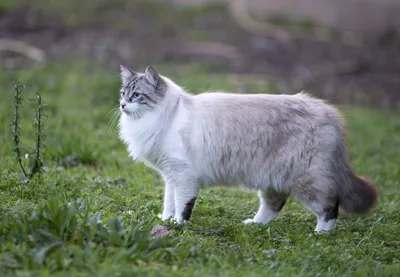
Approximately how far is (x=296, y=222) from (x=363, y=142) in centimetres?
401

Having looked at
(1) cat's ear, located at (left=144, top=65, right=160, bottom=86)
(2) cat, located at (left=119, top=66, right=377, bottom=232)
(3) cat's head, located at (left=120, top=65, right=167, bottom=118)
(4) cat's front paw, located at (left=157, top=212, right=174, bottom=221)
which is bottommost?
(4) cat's front paw, located at (left=157, top=212, right=174, bottom=221)

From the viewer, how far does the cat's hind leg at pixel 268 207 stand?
6.21m

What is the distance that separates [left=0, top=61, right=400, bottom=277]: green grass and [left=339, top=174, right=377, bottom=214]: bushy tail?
0.18 m

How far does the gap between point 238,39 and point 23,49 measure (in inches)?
184

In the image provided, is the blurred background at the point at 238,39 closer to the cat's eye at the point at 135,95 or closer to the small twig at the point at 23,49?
the small twig at the point at 23,49

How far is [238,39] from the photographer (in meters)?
14.4

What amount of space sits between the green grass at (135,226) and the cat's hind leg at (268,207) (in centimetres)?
14

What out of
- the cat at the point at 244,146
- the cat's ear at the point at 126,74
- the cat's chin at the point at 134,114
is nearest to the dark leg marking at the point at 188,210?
the cat at the point at 244,146

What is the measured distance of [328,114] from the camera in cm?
592

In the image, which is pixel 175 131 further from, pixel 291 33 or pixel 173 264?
pixel 291 33

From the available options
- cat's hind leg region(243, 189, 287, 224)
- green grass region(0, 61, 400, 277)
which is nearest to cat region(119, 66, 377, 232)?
cat's hind leg region(243, 189, 287, 224)

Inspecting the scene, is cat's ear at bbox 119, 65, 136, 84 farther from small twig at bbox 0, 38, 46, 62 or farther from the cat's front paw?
small twig at bbox 0, 38, 46, 62

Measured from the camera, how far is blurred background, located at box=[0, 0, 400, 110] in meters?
12.4

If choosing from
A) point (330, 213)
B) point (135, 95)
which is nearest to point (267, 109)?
point (330, 213)
